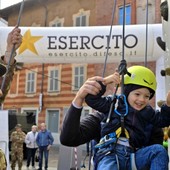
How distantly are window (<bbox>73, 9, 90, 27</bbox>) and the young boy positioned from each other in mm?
20115

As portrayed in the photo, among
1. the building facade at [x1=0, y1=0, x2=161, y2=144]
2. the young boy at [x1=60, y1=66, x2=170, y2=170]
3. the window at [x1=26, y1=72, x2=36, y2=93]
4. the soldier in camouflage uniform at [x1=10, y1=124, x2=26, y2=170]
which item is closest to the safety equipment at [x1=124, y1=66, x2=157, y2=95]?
the young boy at [x1=60, y1=66, x2=170, y2=170]

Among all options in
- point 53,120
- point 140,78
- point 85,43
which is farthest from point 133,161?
point 53,120

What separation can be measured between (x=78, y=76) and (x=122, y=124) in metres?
20.4

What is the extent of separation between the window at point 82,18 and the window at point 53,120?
5.44m

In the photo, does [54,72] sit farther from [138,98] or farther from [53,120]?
[138,98]

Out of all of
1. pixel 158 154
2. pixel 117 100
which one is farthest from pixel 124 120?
pixel 158 154

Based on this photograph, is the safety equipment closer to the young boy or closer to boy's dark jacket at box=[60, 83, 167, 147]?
the young boy

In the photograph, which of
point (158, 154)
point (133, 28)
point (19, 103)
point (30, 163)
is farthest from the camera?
point (19, 103)

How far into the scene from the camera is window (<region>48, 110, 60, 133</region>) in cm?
2227

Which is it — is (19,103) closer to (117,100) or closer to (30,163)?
(30,163)

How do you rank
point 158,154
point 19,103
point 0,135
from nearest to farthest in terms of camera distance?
point 158,154, point 0,135, point 19,103

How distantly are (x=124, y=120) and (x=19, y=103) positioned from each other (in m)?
23.2

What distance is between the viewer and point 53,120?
22516mm

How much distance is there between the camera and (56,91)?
22469mm
